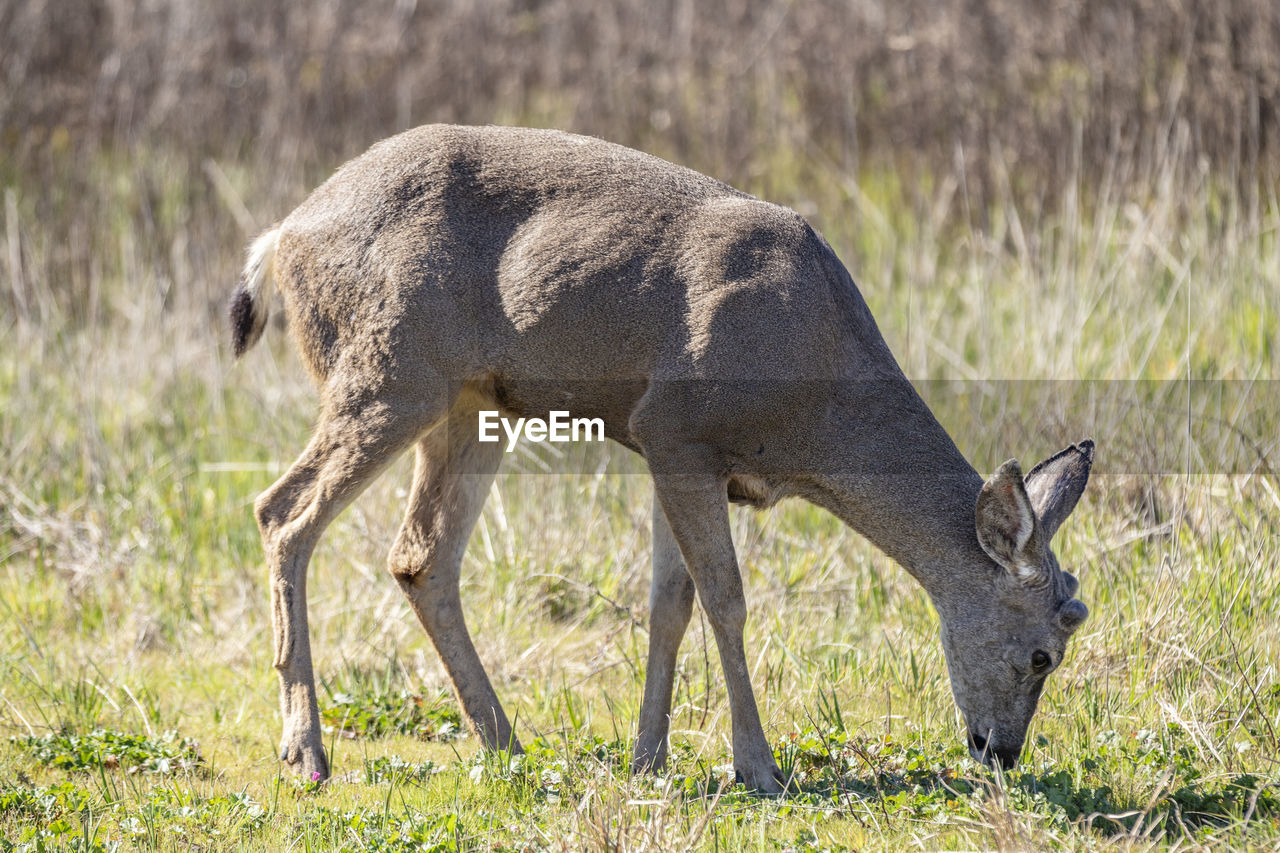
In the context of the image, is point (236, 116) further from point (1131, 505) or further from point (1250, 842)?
point (1250, 842)

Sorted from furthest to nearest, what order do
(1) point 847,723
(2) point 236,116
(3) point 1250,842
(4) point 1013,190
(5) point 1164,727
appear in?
(2) point 236,116
(4) point 1013,190
(1) point 847,723
(5) point 1164,727
(3) point 1250,842

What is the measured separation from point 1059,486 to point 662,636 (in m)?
1.46

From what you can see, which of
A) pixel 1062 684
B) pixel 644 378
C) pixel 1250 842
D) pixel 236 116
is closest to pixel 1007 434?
pixel 1062 684

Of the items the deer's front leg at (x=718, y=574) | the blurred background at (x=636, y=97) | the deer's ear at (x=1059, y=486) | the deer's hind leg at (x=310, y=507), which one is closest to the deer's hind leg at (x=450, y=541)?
the deer's hind leg at (x=310, y=507)

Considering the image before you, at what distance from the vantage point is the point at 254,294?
17.7 feet

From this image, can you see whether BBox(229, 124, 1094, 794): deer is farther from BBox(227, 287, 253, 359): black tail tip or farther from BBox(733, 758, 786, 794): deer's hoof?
BBox(227, 287, 253, 359): black tail tip

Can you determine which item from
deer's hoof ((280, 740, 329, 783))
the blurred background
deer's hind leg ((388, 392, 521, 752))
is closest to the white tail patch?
deer's hind leg ((388, 392, 521, 752))

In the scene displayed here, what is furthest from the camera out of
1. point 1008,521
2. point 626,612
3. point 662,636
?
point 626,612

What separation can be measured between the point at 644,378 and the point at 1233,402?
389 cm

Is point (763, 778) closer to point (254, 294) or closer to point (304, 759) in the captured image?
point (304, 759)

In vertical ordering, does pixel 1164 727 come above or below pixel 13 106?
below

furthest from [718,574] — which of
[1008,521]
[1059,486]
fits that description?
[1059,486]

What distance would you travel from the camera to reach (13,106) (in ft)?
35.5

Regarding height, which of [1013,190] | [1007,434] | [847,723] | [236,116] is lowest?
[847,723]
